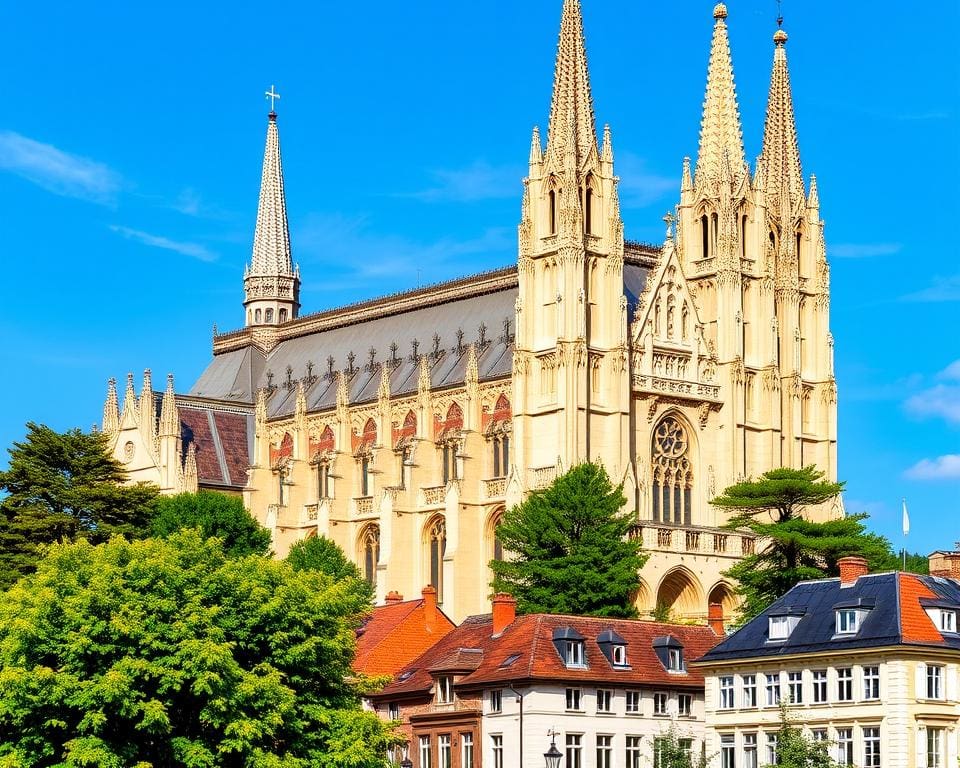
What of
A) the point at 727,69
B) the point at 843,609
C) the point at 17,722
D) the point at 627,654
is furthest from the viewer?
the point at 727,69

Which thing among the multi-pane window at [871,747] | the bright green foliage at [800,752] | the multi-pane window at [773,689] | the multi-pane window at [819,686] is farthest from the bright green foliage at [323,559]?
the multi-pane window at [871,747]

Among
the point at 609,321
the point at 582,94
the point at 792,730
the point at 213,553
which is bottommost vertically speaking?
the point at 792,730

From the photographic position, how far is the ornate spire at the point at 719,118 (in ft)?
369

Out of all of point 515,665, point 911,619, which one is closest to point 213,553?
point 515,665

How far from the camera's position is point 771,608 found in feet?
228

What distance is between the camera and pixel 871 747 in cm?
6353

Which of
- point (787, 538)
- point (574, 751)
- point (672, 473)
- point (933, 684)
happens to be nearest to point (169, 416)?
point (672, 473)

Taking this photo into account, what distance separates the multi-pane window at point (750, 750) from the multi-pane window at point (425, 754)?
1033 cm

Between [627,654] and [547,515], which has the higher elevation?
[547,515]

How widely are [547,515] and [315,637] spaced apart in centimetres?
3240

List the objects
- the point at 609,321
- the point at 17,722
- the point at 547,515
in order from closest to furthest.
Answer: the point at 17,722, the point at 547,515, the point at 609,321

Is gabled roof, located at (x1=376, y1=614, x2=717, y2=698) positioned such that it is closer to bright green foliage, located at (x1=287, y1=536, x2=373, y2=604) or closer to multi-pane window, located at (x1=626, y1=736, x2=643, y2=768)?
multi-pane window, located at (x1=626, y1=736, x2=643, y2=768)

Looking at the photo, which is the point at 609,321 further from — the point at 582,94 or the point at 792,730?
the point at 792,730

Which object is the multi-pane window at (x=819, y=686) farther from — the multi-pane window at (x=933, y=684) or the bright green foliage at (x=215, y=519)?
the bright green foliage at (x=215, y=519)
